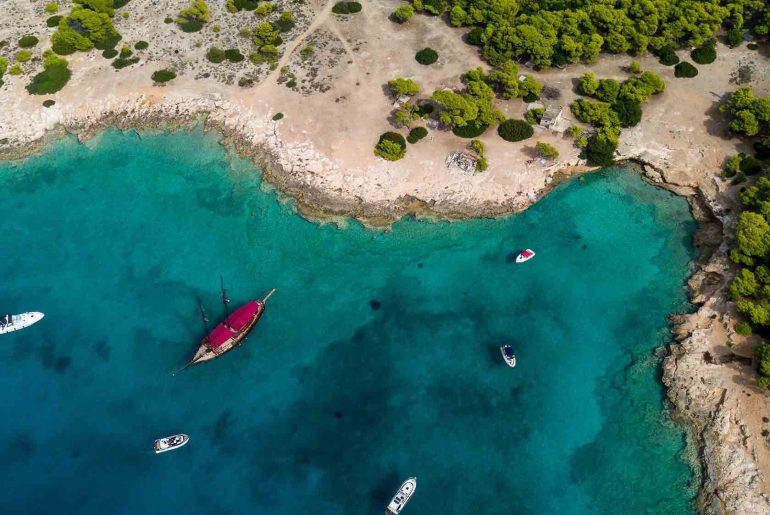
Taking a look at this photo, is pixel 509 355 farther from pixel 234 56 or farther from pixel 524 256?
pixel 234 56

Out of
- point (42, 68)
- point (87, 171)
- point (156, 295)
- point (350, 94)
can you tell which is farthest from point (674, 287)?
point (42, 68)

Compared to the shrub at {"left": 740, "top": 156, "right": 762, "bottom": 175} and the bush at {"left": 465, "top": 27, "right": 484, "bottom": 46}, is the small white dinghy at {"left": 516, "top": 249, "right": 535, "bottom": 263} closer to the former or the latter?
the shrub at {"left": 740, "top": 156, "right": 762, "bottom": 175}

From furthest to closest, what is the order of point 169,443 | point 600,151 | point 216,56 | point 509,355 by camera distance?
point 216,56 → point 600,151 → point 509,355 → point 169,443

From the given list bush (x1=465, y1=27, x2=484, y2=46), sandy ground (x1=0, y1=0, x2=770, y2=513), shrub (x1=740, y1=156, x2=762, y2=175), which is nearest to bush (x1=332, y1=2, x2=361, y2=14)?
sandy ground (x1=0, y1=0, x2=770, y2=513)

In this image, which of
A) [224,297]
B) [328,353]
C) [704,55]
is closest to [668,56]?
[704,55]

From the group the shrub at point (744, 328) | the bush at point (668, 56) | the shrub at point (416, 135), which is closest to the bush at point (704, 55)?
the bush at point (668, 56)

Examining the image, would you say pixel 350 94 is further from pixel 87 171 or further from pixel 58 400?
pixel 58 400
